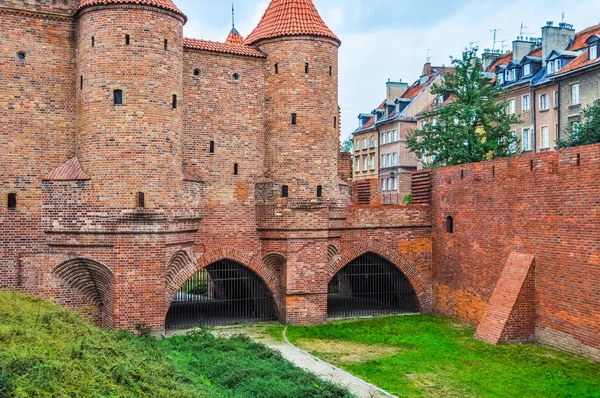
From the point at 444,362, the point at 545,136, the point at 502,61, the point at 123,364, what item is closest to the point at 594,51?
the point at 545,136

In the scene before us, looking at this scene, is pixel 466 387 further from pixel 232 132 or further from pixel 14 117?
pixel 14 117

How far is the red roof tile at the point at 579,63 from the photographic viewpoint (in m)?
31.4

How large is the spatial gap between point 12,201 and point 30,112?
235 centimetres

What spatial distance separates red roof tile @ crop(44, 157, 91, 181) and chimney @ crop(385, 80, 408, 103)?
36.6 m

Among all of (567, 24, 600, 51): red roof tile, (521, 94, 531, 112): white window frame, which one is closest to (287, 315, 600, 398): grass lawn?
(521, 94, 531, 112): white window frame

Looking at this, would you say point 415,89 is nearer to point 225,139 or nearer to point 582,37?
point 582,37

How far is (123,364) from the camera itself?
946 centimetres

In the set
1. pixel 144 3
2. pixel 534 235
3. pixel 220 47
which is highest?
pixel 144 3

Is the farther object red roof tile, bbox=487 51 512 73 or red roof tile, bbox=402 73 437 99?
red roof tile, bbox=402 73 437 99

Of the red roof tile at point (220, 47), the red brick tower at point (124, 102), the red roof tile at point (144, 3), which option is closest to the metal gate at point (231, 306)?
the red brick tower at point (124, 102)

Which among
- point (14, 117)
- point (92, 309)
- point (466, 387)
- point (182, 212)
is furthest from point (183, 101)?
point (466, 387)

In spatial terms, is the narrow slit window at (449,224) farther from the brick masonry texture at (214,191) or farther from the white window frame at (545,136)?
the white window frame at (545,136)

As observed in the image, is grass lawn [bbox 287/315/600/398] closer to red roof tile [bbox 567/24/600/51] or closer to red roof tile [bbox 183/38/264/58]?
red roof tile [bbox 183/38/264/58]

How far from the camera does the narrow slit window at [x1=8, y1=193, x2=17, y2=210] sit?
16.8 metres
